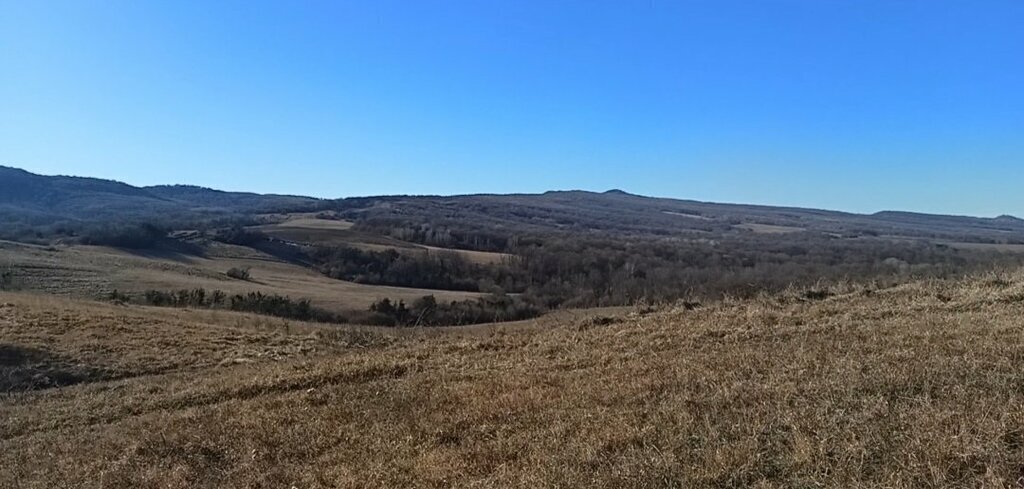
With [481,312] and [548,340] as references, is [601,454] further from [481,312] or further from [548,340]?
[481,312]

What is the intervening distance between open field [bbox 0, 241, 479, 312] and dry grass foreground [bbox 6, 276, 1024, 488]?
129 feet

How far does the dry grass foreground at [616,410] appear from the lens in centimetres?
527

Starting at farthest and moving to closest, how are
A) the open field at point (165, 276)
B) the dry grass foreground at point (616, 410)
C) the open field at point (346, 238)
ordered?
the open field at point (346, 238) < the open field at point (165, 276) < the dry grass foreground at point (616, 410)

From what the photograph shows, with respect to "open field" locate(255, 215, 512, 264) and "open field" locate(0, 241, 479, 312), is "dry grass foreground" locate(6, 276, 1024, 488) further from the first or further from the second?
"open field" locate(255, 215, 512, 264)

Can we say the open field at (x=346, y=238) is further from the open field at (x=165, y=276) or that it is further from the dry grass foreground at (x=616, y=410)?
the dry grass foreground at (x=616, y=410)

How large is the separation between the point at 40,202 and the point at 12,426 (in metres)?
228

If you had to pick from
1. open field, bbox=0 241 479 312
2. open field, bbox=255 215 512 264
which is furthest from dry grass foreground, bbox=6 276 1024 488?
open field, bbox=255 215 512 264

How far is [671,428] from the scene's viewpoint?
634cm

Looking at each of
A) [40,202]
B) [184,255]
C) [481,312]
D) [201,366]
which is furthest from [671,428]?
[40,202]

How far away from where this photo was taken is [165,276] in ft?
195

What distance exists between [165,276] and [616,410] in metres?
61.0

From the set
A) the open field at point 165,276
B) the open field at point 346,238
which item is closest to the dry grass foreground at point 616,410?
the open field at point 165,276

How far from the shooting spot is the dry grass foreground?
5.27m

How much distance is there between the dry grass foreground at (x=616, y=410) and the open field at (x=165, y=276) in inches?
1543
